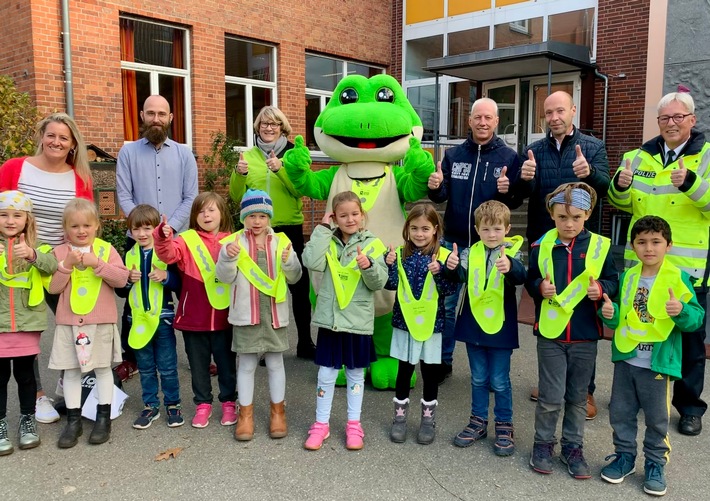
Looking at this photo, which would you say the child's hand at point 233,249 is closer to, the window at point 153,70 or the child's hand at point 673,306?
the child's hand at point 673,306

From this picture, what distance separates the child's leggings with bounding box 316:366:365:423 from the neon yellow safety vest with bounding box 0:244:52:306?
174cm

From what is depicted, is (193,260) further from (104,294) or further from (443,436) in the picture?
(443,436)

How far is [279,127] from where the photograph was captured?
5.02 meters

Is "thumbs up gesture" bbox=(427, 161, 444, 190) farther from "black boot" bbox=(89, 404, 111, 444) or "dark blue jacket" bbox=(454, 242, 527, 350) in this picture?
"black boot" bbox=(89, 404, 111, 444)

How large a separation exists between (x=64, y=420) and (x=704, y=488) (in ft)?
12.7

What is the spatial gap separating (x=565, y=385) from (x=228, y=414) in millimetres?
2105

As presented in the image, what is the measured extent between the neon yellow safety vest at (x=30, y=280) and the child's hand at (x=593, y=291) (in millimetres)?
3087

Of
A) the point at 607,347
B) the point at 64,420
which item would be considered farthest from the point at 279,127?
the point at 607,347

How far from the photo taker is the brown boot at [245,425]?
3760 millimetres

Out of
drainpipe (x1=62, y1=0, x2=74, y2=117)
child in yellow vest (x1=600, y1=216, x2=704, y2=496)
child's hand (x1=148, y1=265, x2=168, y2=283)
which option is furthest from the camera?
drainpipe (x1=62, y1=0, x2=74, y2=117)

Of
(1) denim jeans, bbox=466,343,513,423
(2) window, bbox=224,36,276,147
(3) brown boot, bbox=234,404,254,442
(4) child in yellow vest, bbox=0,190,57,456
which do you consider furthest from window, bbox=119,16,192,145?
(1) denim jeans, bbox=466,343,513,423

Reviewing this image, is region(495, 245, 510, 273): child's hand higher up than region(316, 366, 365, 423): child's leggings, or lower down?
higher up

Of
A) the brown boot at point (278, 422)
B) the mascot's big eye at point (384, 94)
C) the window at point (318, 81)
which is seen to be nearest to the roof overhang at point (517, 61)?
the window at point (318, 81)

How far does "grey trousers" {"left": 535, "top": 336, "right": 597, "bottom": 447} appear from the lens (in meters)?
3.35
